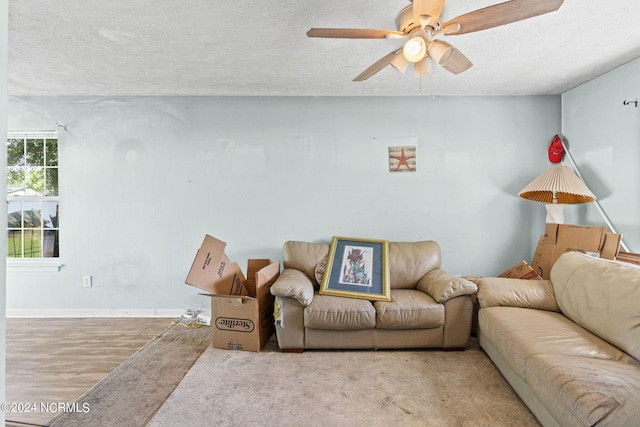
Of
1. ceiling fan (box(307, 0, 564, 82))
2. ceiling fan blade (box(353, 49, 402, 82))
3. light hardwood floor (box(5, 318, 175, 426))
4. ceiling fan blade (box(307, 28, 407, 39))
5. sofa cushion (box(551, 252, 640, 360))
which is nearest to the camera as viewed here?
ceiling fan (box(307, 0, 564, 82))

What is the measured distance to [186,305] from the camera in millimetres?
3586

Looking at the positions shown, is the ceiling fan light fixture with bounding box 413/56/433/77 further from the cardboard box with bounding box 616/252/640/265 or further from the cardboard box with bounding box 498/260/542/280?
the cardboard box with bounding box 616/252/640/265

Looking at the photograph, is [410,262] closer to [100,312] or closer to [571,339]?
[571,339]

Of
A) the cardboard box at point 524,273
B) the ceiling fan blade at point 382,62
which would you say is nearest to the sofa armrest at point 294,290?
the ceiling fan blade at point 382,62

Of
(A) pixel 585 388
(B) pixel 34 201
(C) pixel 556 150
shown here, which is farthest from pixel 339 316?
(B) pixel 34 201

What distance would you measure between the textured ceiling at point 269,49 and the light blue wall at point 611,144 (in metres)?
0.17

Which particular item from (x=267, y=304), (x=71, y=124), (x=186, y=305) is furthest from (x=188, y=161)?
(x=267, y=304)

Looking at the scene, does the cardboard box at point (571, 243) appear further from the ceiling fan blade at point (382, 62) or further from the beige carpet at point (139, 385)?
the beige carpet at point (139, 385)

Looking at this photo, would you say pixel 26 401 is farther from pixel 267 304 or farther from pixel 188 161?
pixel 188 161

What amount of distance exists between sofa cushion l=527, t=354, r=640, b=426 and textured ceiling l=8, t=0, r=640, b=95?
77.2 inches

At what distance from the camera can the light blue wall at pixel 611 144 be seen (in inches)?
106

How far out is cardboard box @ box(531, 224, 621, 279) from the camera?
2668 mm

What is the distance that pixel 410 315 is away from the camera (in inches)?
101

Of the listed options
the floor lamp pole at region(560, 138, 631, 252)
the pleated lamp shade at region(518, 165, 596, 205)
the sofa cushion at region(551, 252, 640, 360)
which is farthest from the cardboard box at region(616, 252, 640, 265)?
the pleated lamp shade at region(518, 165, 596, 205)
